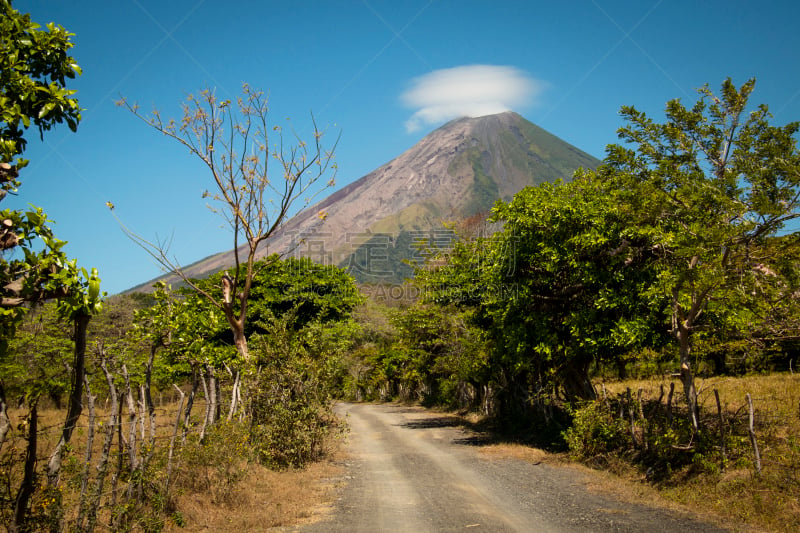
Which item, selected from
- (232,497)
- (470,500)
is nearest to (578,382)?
(470,500)

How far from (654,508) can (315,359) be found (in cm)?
866

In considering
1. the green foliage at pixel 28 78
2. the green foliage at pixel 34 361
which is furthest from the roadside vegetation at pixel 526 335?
the green foliage at pixel 34 361

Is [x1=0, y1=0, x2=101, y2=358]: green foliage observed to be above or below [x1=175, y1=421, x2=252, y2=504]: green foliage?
above

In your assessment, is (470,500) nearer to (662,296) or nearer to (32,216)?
(662,296)

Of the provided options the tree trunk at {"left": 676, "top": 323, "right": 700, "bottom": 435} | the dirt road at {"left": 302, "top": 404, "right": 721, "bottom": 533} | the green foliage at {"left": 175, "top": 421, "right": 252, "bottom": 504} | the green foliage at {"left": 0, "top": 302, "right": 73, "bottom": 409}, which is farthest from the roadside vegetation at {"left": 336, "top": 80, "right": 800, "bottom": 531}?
the green foliage at {"left": 0, "top": 302, "right": 73, "bottom": 409}

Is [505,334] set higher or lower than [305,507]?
higher

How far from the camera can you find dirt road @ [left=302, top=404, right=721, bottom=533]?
303 inches

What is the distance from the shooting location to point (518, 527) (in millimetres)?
7609

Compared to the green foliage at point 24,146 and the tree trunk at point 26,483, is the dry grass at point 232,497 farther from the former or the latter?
the green foliage at point 24,146

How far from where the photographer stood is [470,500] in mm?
9305

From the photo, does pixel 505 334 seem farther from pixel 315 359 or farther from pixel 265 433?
pixel 265 433

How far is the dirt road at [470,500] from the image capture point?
7.70 metres

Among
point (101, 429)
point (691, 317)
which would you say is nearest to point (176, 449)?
point (101, 429)

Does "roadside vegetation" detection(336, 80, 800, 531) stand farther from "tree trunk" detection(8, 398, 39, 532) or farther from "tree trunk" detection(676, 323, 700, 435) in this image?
"tree trunk" detection(8, 398, 39, 532)
